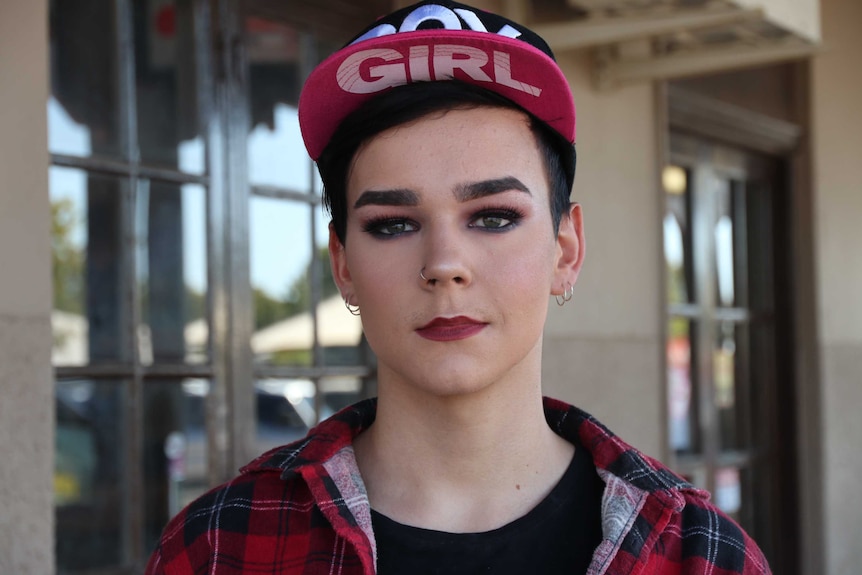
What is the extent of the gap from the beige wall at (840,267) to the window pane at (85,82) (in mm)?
3799

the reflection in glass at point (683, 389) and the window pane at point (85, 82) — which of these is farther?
the reflection in glass at point (683, 389)

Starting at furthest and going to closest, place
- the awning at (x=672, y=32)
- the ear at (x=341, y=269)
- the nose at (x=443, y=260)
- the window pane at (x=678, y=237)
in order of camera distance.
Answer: the window pane at (x=678, y=237), the awning at (x=672, y=32), the ear at (x=341, y=269), the nose at (x=443, y=260)

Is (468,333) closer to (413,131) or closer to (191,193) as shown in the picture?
(413,131)

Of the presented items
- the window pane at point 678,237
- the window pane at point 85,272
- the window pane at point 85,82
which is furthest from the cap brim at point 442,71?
the window pane at point 678,237

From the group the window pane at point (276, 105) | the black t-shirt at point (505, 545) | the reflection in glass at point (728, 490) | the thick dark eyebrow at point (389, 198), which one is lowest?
the reflection in glass at point (728, 490)

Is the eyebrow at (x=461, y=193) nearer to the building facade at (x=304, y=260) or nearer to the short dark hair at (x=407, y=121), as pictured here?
the short dark hair at (x=407, y=121)

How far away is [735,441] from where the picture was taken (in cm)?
585

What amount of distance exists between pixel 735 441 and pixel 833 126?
5.98 feet

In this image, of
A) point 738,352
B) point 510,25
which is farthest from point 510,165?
point 738,352

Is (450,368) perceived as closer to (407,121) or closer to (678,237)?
(407,121)

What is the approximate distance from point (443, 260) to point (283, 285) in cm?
250

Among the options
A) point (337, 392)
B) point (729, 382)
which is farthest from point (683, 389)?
point (337, 392)

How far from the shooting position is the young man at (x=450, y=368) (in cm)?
163

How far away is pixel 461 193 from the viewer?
1655mm
